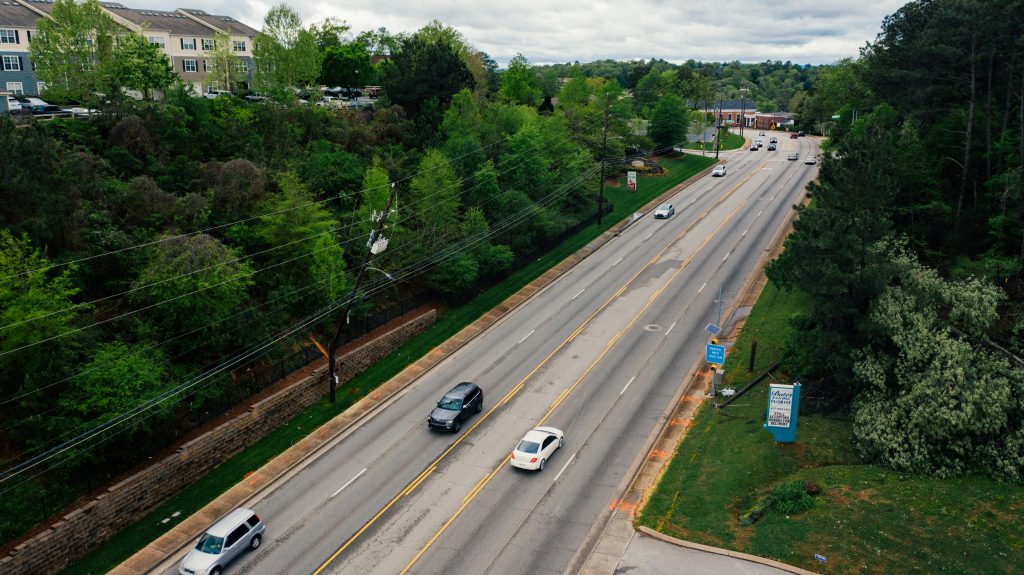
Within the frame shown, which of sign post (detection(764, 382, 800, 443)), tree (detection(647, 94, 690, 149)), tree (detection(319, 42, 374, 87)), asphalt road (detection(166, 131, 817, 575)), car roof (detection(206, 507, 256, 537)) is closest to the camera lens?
car roof (detection(206, 507, 256, 537))

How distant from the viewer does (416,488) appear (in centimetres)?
2903

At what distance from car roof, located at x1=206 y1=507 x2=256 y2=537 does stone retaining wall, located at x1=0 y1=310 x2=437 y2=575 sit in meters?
6.03

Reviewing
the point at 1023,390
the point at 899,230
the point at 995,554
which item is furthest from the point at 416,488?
the point at 899,230

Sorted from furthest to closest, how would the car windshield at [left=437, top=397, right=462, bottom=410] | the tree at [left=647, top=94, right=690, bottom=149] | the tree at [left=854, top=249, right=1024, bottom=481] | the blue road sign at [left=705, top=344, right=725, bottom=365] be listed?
the tree at [left=647, top=94, right=690, bottom=149], the blue road sign at [left=705, top=344, right=725, bottom=365], the car windshield at [left=437, top=397, right=462, bottom=410], the tree at [left=854, top=249, right=1024, bottom=481]

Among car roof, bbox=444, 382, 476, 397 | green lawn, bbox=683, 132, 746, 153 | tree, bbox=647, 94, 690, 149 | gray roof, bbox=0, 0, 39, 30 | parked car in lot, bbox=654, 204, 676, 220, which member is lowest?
car roof, bbox=444, 382, 476, 397

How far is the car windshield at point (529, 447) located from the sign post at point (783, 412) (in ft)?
34.1

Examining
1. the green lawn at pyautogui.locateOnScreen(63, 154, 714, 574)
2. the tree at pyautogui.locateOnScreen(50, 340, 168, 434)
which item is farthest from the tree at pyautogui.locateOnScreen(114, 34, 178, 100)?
the tree at pyautogui.locateOnScreen(50, 340, 168, 434)

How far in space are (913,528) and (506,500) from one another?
1474 centimetres

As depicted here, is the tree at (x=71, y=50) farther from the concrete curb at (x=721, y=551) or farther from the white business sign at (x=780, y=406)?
the white business sign at (x=780, y=406)

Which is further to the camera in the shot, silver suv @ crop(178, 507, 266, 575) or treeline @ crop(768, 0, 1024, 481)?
treeline @ crop(768, 0, 1024, 481)

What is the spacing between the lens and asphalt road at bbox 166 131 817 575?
25234 millimetres

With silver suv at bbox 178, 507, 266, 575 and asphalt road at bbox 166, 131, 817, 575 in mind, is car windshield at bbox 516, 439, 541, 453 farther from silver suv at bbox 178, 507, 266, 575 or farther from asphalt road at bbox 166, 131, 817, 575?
silver suv at bbox 178, 507, 266, 575

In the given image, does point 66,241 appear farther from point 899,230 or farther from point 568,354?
point 899,230

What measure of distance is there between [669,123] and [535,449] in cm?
7410
